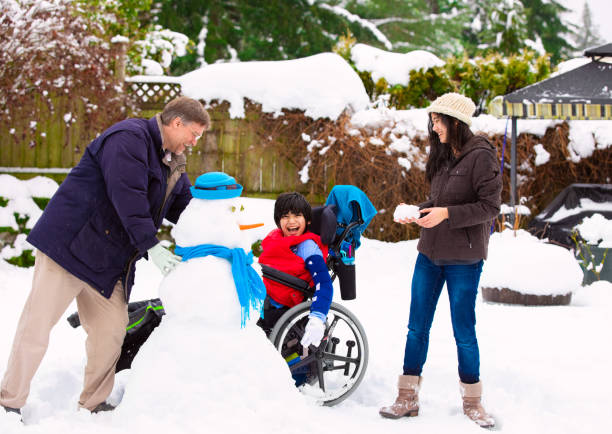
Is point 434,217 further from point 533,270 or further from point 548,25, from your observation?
point 548,25

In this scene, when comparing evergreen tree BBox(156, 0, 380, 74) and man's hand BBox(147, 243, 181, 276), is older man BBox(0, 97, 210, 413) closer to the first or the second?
man's hand BBox(147, 243, 181, 276)

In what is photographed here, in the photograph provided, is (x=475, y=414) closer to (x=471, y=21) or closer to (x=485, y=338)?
(x=485, y=338)

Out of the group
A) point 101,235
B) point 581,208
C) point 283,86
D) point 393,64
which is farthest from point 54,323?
point 393,64

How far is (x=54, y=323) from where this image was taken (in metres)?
2.82

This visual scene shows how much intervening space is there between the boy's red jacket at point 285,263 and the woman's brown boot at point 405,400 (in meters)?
0.71

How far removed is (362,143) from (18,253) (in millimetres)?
4230

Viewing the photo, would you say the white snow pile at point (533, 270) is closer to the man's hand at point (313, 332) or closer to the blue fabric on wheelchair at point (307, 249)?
the blue fabric on wheelchair at point (307, 249)

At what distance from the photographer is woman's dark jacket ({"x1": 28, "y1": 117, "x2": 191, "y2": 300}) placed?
2656 mm

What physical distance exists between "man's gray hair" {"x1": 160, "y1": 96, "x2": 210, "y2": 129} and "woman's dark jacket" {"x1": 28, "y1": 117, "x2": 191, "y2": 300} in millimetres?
81

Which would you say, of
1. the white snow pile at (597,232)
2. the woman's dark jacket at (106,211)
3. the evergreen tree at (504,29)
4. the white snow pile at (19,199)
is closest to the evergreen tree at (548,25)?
the evergreen tree at (504,29)

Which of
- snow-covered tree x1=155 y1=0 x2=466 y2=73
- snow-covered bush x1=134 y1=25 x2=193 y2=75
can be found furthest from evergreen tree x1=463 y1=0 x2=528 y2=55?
snow-covered bush x1=134 y1=25 x2=193 y2=75

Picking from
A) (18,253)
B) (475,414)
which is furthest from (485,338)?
(18,253)

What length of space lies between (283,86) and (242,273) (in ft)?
18.8

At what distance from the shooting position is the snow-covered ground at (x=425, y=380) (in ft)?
7.94
